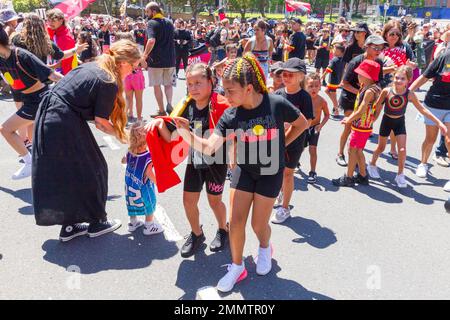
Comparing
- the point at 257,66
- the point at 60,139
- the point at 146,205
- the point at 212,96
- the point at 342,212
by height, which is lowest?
the point at 342,212

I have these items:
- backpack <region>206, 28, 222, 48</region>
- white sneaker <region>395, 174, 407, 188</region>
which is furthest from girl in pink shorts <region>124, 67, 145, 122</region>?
backpack <region>206, 28, 222, 48</region>

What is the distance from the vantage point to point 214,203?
3.27 metres

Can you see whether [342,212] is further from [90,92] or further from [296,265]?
[90,92]

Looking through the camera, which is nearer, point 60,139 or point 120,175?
point 60,139

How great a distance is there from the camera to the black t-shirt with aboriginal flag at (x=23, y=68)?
407cm

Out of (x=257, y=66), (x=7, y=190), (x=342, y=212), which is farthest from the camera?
(x=7, y=190)

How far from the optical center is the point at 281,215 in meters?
4.02

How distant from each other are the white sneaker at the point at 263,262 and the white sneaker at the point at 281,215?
887 mm

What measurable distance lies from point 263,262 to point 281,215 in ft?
3.22

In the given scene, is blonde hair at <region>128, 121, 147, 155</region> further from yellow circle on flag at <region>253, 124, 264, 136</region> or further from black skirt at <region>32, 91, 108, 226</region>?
yellow circle on flag at <region>253, 124, 264, 136</region>

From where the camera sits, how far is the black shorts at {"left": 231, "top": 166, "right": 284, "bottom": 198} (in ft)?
9.10

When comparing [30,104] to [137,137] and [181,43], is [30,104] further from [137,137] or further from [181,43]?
[181,43]

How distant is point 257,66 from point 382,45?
10.2 ft
